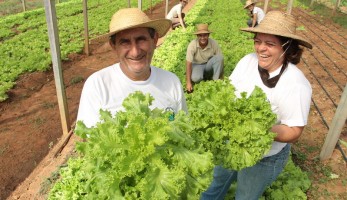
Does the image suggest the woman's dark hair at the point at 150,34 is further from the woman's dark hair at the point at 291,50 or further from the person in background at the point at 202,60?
the person in background at the point at 202,60

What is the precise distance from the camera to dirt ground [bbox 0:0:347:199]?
5.65 meters

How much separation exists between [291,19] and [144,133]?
232 cm

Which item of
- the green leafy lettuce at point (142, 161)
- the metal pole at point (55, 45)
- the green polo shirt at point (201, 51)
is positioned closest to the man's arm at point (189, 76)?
the green polo shirt at point (201, 51)

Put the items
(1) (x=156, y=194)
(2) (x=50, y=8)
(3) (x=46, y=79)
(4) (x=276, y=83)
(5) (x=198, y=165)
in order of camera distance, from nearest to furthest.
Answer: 1. (1) (x=156, y=194)
2. (5) (x=198, y=165)
3. (4) (x=276, y=83)
4. (2) (x=50, y=8)
5. (3) (x=46, y=79)

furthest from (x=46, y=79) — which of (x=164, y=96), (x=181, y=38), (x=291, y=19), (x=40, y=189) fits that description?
(x=291, y=19)

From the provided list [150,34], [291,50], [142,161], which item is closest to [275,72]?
[291,50]

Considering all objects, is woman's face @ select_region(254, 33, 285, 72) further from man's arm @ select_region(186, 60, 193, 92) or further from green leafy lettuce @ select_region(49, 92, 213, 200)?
man's arm @ select_region(186, 60, 193, 92)

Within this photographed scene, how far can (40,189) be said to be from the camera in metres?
5.22

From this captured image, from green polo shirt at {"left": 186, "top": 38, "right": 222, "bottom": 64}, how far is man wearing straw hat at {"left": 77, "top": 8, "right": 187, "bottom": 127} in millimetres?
4455

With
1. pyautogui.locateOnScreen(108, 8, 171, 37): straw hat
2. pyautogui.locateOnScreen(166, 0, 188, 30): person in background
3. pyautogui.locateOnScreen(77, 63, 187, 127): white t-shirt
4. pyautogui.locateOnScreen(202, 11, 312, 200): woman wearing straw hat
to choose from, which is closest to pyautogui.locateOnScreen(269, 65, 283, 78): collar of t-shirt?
pyautogui.locateOnScreen(202, 11, 312, 200): woman wearing straw hat

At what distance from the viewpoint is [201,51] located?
25.1ft

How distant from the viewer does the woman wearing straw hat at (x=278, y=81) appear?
291 cm

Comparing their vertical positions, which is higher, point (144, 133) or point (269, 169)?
point (144, 133)

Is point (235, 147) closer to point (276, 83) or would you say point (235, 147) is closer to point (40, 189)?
point (276, 83)
